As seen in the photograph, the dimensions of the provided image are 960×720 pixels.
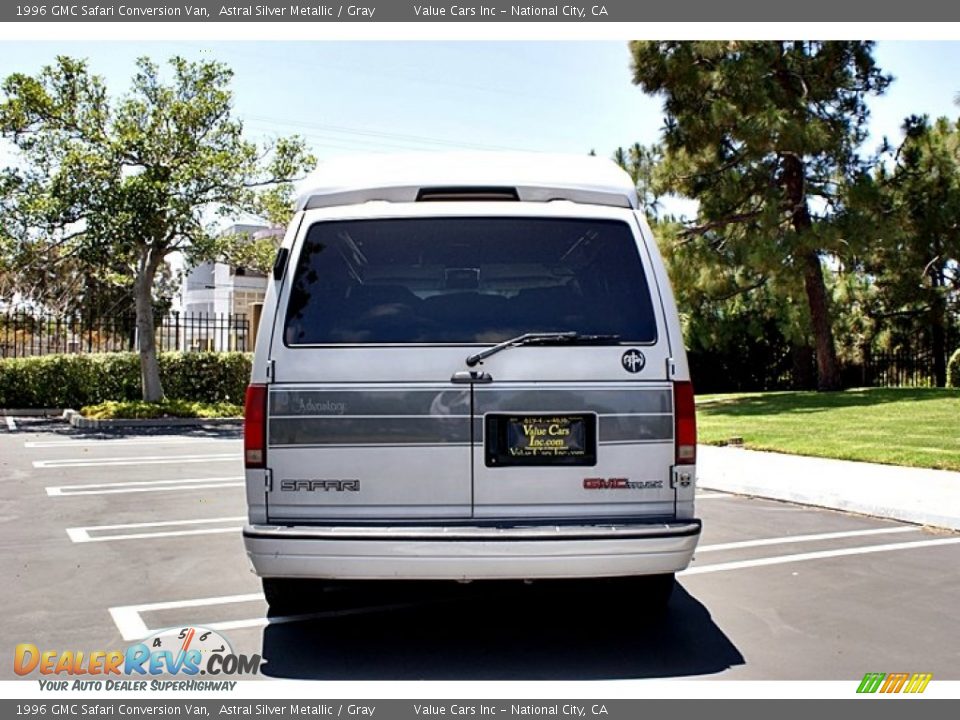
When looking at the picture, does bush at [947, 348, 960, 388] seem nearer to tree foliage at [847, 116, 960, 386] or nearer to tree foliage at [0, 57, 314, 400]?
tree foliage at [847, 116, 960, 386]

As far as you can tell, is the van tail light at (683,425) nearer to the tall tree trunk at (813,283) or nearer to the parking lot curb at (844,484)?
the parking lot curb at (844,484)

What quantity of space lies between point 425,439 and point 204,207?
1662 centimetres

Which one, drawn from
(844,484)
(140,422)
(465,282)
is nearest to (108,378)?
(140,422)

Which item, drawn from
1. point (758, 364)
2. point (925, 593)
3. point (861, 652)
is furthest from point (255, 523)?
point (758, 364)

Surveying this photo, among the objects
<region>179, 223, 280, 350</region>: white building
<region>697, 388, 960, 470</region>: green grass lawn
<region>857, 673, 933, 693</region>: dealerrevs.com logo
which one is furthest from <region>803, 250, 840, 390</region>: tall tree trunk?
<region>179, 223, 280, 350</region>: white building

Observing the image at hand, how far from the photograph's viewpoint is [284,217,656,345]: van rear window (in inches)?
189

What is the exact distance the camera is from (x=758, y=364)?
96.2 feet

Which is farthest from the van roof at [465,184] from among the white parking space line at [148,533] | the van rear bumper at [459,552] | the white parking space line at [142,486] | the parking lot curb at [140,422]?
the parking lot curb at [140,422]

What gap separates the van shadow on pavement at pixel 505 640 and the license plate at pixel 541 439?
1.03m

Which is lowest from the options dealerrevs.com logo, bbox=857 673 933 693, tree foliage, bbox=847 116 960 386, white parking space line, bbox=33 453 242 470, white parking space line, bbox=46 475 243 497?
dealerrevs.com logo, bbox=857 673 933 693

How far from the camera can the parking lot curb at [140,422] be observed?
1873 cm

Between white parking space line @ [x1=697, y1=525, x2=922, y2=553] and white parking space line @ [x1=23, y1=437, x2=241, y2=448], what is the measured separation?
33.3ft

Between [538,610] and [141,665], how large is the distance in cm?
227
